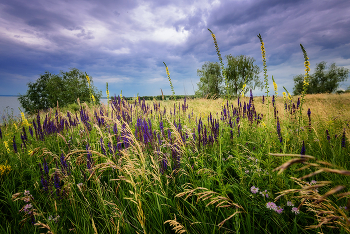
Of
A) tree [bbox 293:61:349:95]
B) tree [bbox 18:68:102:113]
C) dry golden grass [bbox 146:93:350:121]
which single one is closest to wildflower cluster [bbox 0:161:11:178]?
dry golden grass [bbox 146:93:350:121]

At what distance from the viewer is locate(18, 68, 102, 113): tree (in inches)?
1200

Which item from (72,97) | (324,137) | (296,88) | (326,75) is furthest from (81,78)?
(326,75)

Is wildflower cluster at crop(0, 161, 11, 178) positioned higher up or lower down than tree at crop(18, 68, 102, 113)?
lower down

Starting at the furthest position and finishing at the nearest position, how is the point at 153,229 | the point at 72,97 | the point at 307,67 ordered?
1. the point at 72,97
2. the point at 307,67
3. the point at 153,229

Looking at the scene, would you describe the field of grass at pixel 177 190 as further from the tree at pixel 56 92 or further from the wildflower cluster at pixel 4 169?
the tree at pixel 56 92

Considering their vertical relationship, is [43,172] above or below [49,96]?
below

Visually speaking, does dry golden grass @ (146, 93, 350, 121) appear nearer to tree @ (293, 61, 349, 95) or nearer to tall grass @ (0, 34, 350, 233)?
tall grass @ (0, 34, 350, 233)

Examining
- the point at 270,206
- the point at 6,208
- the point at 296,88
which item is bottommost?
the point at 6,208

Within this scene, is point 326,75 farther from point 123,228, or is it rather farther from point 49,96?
point 49,96

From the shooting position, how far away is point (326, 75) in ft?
139

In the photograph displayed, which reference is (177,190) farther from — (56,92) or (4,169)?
(56,92)

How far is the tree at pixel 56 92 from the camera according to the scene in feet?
100

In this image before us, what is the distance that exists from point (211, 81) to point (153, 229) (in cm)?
4034

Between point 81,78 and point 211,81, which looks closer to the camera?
point 81,78
